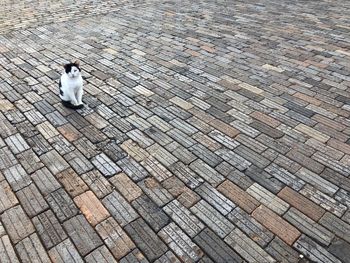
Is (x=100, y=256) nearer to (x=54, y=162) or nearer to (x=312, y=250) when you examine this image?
(x=54, y=162)

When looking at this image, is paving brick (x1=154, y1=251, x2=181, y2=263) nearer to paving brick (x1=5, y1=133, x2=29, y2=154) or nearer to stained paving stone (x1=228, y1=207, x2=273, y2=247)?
stained paving stone (x1=228, y1=207, x2=273, y2=247)

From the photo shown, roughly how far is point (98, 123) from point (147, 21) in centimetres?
511

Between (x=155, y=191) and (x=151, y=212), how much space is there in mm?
332

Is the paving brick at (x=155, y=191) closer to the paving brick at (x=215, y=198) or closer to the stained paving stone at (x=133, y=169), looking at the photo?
the stained paving stone at (x=133, y=169)

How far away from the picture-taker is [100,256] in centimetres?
331

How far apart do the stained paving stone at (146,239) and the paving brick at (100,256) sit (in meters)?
0.30

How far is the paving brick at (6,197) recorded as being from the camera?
3.80 metres

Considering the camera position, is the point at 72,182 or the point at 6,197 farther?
the point at 72,182

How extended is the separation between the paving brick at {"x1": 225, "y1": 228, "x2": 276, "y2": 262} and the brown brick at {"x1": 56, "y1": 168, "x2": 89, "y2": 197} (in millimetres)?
1862

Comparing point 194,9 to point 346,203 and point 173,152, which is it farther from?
point 346,203

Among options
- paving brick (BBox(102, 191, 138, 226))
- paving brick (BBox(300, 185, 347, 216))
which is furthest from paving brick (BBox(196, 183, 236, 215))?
paving brick (BBox(300, 185, 347, 216))

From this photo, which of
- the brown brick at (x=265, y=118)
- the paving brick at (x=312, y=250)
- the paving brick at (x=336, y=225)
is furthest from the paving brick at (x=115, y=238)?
the brown brick at (x=265, y=118)

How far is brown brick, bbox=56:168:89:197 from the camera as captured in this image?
13.2 ft

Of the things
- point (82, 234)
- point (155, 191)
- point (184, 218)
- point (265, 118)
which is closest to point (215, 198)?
point (184, 218)
